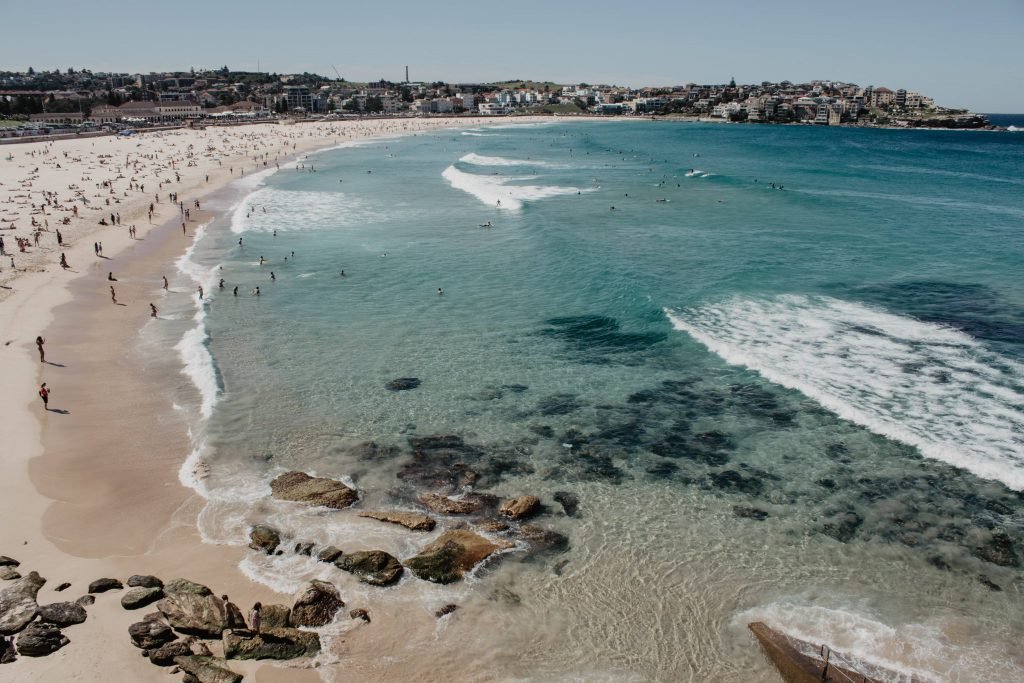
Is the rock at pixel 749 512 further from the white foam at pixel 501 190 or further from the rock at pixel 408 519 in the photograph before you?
the white foam at pixel 501 190

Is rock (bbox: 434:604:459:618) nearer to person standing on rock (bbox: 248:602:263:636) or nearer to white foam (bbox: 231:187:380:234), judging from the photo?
person standing on rock (bbox: 248:602:263:636)

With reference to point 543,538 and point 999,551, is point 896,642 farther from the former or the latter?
point 543,538

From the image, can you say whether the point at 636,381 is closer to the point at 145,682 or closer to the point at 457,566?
the point at 457,566

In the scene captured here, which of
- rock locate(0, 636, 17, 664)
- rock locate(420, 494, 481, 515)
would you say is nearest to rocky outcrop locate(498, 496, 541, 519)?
rock locate(420, 494, 481, 515)

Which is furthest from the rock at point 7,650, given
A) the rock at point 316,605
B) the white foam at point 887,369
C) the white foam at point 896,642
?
the white foam at point 887,369

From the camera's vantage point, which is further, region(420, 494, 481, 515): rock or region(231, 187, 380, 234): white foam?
region(231, 187, 380, 234): white foam
